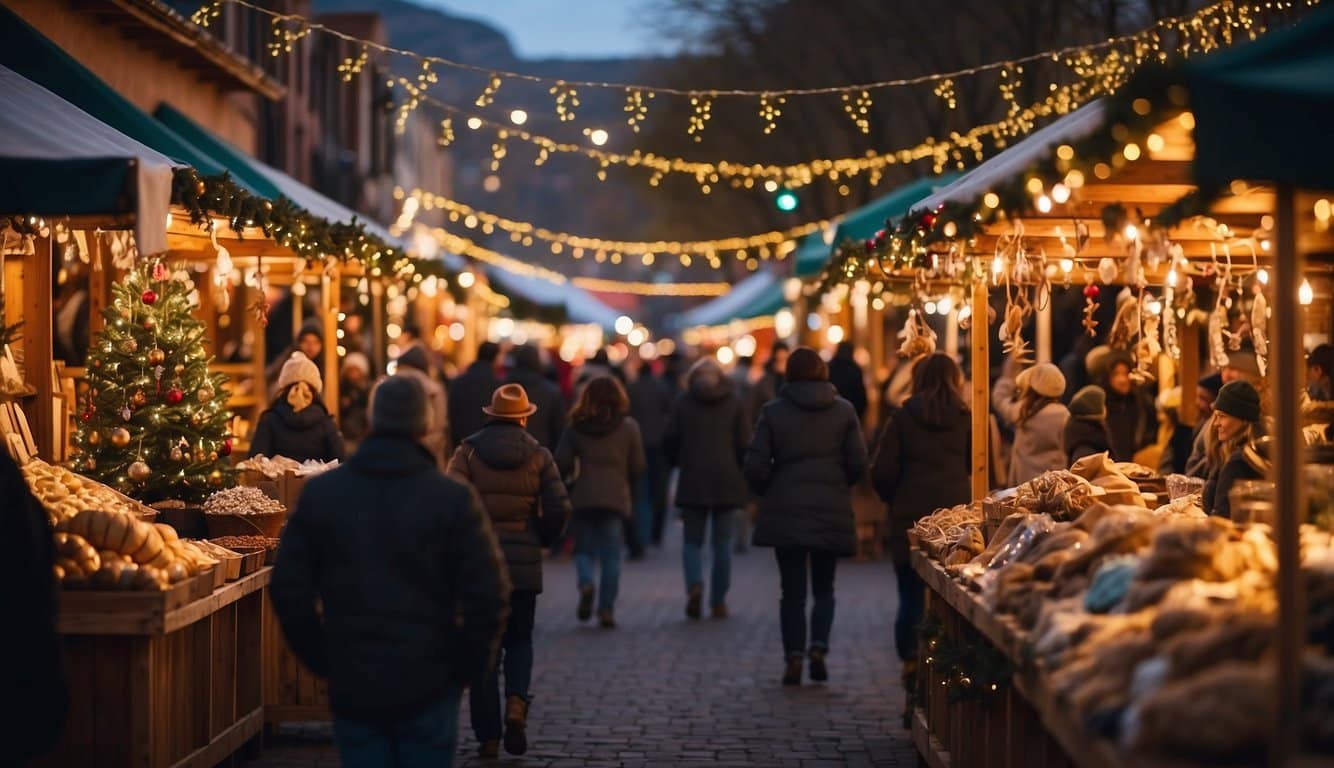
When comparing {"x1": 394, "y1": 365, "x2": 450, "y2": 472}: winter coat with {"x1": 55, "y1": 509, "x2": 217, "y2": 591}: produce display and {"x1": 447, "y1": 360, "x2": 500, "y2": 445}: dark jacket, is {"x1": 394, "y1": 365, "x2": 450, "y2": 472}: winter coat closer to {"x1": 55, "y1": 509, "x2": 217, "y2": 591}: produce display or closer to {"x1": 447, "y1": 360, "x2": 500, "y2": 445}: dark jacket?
{"x1": 447, "y1": 360, "x2": 500, "y2": 445}: dark jacket

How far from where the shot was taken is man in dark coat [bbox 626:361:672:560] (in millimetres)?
20453

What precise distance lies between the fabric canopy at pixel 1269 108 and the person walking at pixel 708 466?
972 centimetres

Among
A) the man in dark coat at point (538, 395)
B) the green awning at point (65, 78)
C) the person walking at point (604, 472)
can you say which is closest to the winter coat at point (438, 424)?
the man in dark coat at point (538, 395)

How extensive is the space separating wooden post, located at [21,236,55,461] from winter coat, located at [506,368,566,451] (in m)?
4.81

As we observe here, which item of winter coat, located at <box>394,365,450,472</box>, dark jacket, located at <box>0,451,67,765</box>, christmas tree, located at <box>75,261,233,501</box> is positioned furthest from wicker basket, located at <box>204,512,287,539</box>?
winter coat, located at <box>394,365,450,472</box>

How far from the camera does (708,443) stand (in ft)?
52.2

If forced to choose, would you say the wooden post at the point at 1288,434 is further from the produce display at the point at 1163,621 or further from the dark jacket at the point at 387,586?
the dark jacket at the point at 387,586

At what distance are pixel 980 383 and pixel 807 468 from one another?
134cm

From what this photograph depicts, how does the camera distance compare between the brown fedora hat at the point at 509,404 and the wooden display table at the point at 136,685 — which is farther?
the brown fedora hat at the point at 509,404

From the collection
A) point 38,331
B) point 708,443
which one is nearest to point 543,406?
point 708,443

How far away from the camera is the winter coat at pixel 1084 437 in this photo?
12344mm

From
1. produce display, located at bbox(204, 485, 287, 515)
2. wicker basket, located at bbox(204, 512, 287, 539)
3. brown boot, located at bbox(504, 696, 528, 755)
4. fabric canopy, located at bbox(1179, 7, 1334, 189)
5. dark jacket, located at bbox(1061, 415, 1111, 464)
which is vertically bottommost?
brown boot, located at bbox(504, 696, 528, 755)

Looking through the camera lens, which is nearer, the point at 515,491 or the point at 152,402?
the point at 515,491

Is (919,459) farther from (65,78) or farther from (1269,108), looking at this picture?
Answer: (1269,108)
